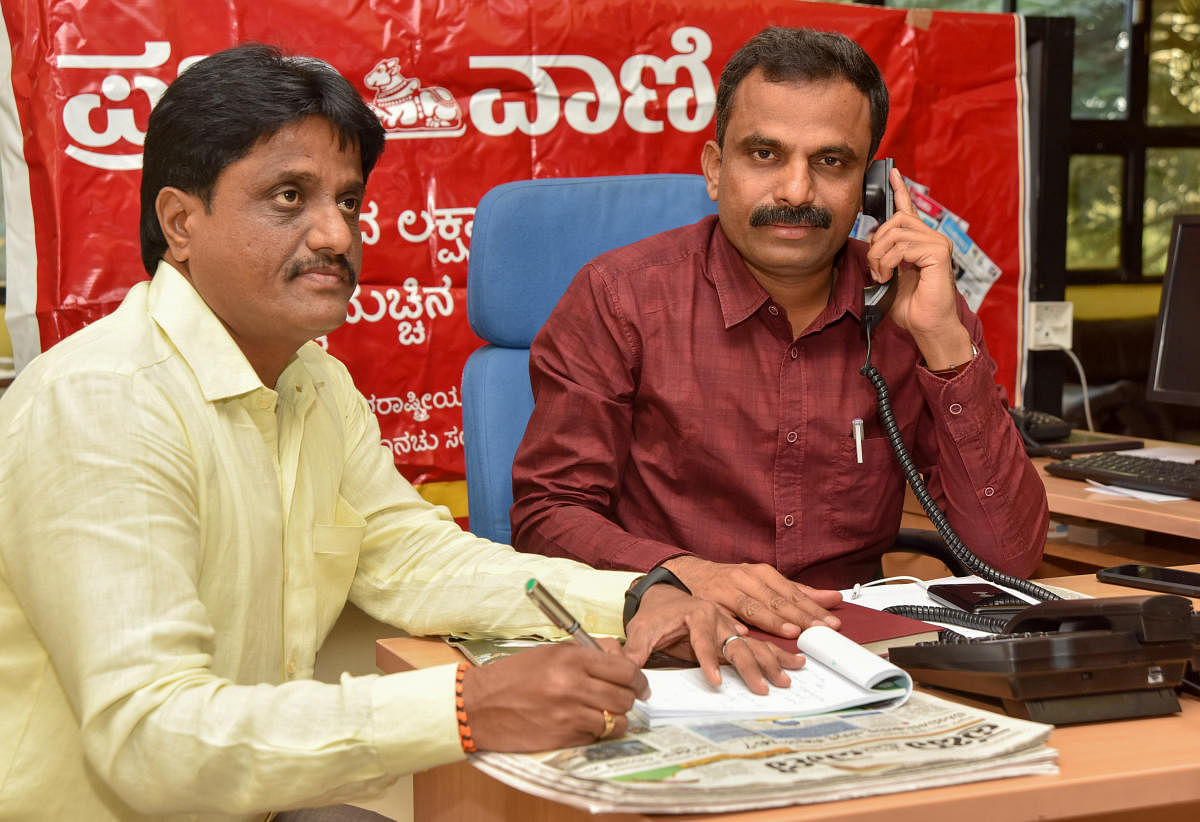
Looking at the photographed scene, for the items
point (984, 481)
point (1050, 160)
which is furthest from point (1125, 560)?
point (1050, 160)

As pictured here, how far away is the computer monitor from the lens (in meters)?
2.41

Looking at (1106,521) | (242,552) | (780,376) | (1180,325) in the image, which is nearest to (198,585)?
(242,552)

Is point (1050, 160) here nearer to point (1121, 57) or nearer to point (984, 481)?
point (984, 481)

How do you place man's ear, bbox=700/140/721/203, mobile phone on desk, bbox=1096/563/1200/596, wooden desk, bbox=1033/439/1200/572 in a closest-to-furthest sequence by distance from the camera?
mobile phone on desk, bbox=1096/563/1200/596
man's ear, bbox=700/140/721/203
wooden desk, bbox=1033/439/1200/572

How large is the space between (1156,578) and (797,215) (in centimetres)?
65

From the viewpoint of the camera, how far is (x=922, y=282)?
1.67 metres

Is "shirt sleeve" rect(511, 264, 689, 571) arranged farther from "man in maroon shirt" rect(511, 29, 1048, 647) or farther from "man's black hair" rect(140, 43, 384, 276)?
"man's black hair" rect(140, 43, 384, 276)

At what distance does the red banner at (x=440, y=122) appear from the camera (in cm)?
210

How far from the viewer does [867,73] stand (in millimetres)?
1743

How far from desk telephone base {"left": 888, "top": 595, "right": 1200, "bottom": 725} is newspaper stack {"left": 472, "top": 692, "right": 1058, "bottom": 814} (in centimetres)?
4

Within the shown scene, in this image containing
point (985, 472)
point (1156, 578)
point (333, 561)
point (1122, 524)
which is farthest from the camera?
point (1122, 524)

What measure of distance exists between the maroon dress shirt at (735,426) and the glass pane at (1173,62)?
3.48 metres

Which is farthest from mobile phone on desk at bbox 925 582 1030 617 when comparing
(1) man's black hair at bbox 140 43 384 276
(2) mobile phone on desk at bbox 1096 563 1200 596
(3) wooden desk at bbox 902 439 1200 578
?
(1) man's black hair at bbox 140 43 384 276

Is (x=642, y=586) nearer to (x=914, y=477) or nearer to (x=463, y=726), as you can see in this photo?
(x=463, y=726)
